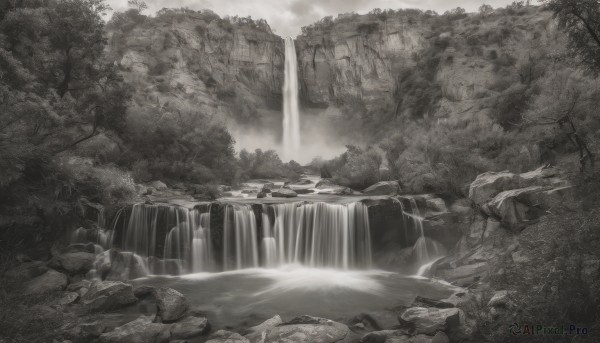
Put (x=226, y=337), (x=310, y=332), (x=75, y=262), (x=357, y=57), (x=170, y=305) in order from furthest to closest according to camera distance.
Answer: (x=357, y=57), (x=75, y=262), (x=170, y=305), (x=226, y=337), (x=310, y=332)

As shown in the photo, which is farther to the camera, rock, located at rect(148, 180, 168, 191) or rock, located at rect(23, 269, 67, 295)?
rock, located at rect(148, 180, 168, 191)

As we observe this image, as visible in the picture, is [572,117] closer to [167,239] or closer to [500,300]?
[500,300]

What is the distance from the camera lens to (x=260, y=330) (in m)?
9.27

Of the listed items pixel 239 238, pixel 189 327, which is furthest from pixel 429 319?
pixel 239 238

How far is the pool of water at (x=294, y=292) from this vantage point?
36.3ft

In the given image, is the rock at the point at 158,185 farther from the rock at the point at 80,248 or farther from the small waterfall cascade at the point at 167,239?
the rock at the point at 80,248

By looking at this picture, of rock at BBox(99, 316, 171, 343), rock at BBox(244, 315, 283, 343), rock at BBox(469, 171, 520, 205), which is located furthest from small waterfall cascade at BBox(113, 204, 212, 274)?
rock at BBox(469, 171, 520, 205)

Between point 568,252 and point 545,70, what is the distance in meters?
26.2

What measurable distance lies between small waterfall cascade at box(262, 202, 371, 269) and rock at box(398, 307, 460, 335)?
23.0ft

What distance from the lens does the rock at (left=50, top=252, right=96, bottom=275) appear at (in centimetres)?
1202

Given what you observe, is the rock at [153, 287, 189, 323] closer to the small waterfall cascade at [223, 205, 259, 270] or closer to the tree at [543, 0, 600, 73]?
the small waterfall cascade at [223, 205, 259, 270]

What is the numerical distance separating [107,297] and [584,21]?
50.0ft

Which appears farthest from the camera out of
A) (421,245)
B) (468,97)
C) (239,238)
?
(468,97)

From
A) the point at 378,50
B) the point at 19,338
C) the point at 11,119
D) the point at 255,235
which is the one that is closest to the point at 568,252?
the point at 19,338
